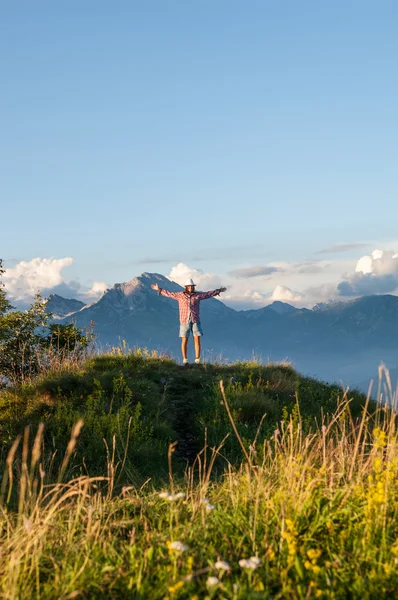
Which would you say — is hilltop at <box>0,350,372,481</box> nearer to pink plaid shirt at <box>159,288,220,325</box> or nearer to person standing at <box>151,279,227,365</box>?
person standing at <box>151,279,227,365</box>

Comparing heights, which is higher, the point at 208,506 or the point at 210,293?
the point at 210,293

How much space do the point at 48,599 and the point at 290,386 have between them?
11.2m

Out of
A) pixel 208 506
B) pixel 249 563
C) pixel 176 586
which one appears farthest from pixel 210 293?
pixel 176 586

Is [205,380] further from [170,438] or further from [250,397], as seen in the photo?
[170,438]

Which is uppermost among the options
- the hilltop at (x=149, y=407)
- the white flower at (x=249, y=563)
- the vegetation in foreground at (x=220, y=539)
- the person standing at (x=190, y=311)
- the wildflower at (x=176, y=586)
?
the person standing at (x=190, y=311)

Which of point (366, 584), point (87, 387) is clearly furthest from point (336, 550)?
point (87, 387)

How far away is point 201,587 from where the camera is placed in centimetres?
347

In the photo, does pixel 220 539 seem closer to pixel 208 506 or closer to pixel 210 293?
pixel 208 506

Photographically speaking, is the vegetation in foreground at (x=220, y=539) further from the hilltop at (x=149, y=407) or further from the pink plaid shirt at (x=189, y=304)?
the pink plaid shirt at (x=189, y=304)

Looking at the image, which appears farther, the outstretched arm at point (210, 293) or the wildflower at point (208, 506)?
the outstretched arm at point (210, 293)

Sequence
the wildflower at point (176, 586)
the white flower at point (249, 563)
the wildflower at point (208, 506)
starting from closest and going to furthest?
the wildflower at point (176, 586) → the white flower at point (249, 563) → the wildflower at point (208, 506)

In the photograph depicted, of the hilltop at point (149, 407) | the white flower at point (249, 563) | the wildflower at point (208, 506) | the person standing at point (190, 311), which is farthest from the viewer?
the person standing at point (190, 311)

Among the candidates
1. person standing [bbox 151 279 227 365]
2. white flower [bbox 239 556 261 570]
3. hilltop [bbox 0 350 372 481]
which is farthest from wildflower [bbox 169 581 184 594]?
person standing [bbox 151 279 227 365]

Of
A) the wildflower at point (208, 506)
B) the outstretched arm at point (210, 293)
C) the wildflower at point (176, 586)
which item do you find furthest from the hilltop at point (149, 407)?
the wildflower at point (176, 586)
